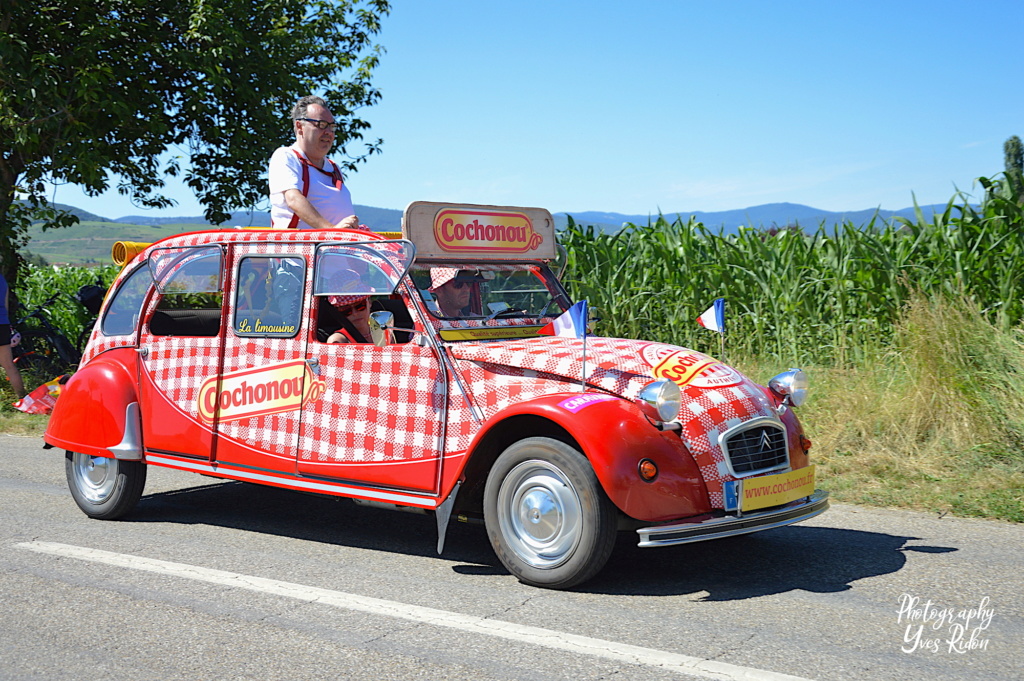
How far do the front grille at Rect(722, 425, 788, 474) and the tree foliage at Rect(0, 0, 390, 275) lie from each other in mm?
10830

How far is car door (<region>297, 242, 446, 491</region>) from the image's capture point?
17.3 ft

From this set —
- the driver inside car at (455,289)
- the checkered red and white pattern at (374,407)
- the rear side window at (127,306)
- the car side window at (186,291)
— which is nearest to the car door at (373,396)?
the checkered red and white pattern at (374,407)

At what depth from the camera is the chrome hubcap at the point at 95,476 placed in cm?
665

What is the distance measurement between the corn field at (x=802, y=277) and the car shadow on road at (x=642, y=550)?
284cm

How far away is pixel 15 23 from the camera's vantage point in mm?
13219

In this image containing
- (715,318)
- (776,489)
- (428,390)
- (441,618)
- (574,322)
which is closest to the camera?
(441,618)

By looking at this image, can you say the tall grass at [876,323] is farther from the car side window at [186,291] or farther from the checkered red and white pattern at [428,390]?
the car side window at [186,291]

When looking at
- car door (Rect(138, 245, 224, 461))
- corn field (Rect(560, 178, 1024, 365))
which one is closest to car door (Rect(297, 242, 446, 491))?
car door (Rect(138, 245, 224, 461))

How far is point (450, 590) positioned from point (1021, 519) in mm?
3791

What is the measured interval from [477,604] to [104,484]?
337cm

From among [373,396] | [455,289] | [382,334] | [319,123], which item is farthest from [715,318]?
[319,123]

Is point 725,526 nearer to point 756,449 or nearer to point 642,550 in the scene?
point 756,449

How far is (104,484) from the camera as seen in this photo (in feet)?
22.0

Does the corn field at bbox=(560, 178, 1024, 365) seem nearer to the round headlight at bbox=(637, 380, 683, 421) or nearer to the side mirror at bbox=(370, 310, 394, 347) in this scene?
the side mirror at bbox=(370, 310, 394, 347)
